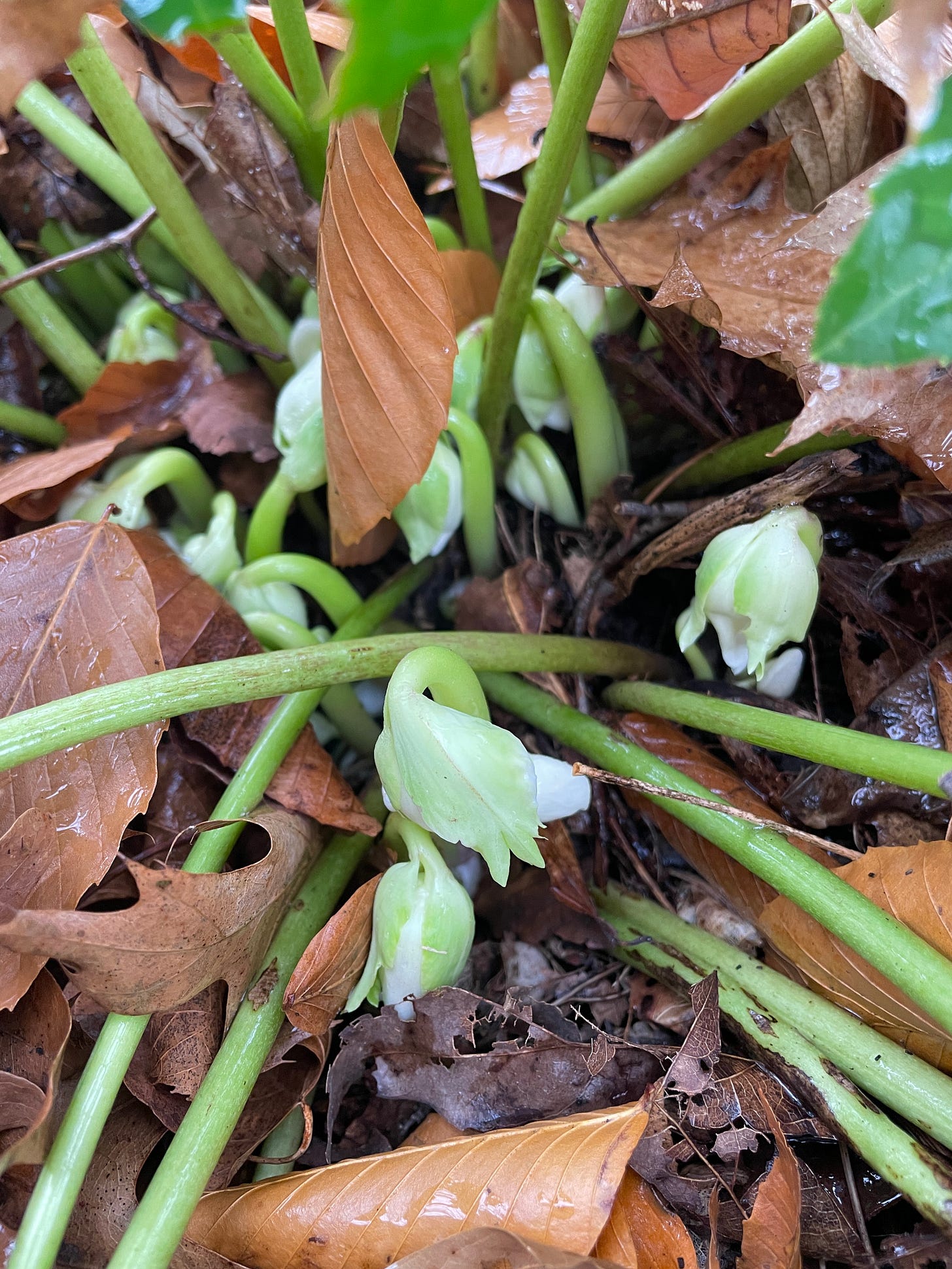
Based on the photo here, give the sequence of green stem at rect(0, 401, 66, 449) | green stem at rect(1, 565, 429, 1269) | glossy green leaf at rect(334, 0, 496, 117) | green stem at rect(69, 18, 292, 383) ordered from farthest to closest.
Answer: green stem at rect(0, 401, 66, 449) < green stem at rect(69, 18, 292, 383) < green stem at rect(1, 565, 429, 1269) < glossy green leaf at rect(334, 0, 496, 117)

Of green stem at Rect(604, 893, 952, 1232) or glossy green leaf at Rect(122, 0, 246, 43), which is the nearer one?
glossy green leaf at Rect(122, 0, 246, 43)

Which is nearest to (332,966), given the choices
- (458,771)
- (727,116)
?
(458,771)

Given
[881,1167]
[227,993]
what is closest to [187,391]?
[227,993]

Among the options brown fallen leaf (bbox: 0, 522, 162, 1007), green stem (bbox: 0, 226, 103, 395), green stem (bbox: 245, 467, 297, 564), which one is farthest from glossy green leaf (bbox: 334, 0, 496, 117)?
green stem (bbox: 0, 226, 103, 395)

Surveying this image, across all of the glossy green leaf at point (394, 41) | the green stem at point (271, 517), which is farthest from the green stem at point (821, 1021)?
the glossy green leaf at point (394, 41)

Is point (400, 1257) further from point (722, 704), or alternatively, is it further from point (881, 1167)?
point (722, 704)

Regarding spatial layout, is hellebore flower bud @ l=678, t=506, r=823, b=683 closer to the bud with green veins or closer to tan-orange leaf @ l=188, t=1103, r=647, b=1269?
the bud with green veins

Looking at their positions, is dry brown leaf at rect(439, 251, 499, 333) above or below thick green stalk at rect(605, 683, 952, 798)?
above

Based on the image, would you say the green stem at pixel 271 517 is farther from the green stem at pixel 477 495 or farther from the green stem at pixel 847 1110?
the green stem at pixel 847 1110
